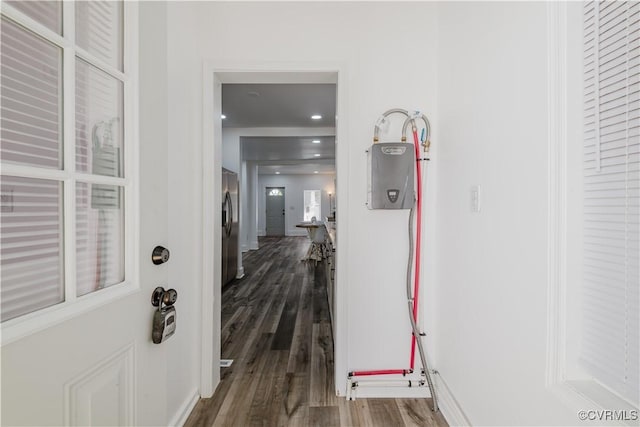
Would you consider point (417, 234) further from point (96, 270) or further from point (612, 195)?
point (96, 270)

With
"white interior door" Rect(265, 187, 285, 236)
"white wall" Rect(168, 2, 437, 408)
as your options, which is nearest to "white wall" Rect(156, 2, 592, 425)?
"white wall" Rect(168, 2, 437, 408)

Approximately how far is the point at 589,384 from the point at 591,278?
12.5 inches

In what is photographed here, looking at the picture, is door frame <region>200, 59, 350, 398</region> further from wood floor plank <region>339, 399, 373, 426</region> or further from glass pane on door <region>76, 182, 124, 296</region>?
glass pane on door <region>76, 182, 124, 296</region>

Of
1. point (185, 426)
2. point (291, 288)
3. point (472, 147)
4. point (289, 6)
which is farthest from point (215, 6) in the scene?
point (291, 288)

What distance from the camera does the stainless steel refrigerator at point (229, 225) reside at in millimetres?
4578

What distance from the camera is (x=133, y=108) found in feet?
3.01

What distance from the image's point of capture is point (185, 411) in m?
1.72

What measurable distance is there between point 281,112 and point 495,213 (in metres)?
3.62

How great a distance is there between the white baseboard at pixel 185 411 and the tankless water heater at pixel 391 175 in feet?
5.07

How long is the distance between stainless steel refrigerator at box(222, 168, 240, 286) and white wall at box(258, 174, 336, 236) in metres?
7.76

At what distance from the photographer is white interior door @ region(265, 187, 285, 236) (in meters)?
13.3

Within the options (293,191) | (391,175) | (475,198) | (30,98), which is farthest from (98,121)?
(293,191)

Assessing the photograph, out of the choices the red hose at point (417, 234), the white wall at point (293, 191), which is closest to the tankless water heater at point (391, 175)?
the red hose at point (417, 234)

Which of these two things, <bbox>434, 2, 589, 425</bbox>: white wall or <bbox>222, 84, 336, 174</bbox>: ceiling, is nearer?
<bbox>434, 2, 589, 425</bbox>: white wall
